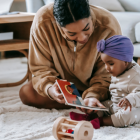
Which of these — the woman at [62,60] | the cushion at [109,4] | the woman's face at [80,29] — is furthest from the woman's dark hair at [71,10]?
the cushion at [109,4]

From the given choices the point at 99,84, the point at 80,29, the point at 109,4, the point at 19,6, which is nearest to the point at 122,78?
the point at 99,84

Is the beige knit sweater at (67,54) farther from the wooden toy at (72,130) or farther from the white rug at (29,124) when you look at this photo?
the wooden toy at (72,130)

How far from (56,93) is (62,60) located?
238mm

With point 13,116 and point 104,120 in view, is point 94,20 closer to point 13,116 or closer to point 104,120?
point 104,120

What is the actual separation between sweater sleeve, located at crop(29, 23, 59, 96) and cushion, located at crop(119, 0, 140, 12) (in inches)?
51.1

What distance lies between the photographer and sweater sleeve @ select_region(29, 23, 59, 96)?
122 cm

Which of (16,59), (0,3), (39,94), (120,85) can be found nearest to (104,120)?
(120,85)

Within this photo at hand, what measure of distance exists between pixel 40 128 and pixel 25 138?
117 mm

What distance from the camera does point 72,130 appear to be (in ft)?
2.95

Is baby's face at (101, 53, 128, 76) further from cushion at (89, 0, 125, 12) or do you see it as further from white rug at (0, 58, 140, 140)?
cushion at (89, 0, 125, 12)

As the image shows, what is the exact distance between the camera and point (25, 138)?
0.96 m

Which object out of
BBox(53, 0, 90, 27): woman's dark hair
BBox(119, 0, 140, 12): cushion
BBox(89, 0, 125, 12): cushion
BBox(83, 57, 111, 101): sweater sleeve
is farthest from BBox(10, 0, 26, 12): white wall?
BBox(53, 0, 90, 27): woman's dark hair

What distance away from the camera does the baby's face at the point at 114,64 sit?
1018mm

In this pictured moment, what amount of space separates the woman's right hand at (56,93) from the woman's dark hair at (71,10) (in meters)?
0.32
